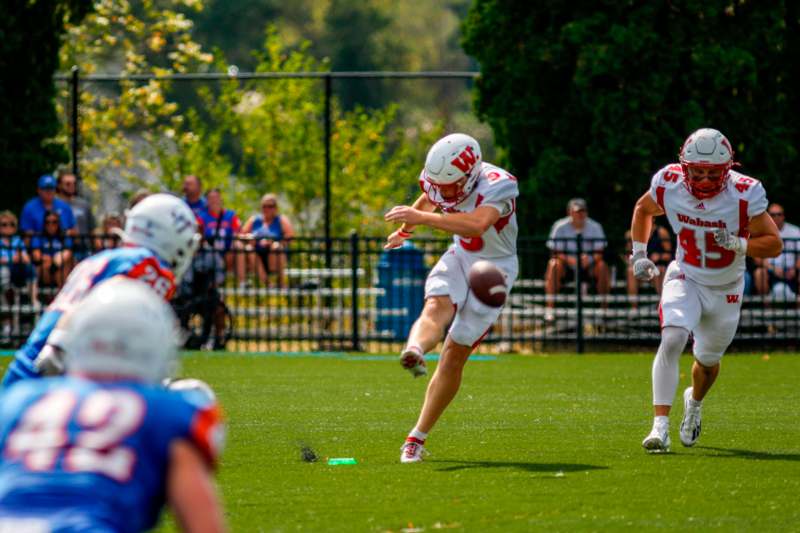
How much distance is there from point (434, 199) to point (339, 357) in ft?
29.4

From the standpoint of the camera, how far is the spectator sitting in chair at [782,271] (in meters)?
19.6

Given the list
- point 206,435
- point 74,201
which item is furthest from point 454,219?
point 74,201

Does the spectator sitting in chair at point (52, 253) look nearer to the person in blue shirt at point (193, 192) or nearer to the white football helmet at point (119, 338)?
the person in blue shirt at point (193, 192)

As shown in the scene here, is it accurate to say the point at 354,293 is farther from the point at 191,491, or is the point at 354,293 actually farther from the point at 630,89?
the point at 191,491

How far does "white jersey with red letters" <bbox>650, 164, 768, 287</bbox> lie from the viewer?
9.97 metres

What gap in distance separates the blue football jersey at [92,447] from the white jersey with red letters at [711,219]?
21.5ft

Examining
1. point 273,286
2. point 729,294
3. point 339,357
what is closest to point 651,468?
point 729,294

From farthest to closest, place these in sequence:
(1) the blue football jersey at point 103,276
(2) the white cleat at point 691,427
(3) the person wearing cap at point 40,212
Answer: (3) the person wearing cap at point 40,212, (2) the white cleat at point 691,427, (1) the blue football jersey at point 103,276

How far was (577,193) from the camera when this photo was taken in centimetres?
2130

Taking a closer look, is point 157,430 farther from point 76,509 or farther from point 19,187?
point 19,187

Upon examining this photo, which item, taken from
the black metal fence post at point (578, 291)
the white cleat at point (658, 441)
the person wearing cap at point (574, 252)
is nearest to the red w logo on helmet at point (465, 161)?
the white cleat at point (658, 441)

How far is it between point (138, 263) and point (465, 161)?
344 centimetres

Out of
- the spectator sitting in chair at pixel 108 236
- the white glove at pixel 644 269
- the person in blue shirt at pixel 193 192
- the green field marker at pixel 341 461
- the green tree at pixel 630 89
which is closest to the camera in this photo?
the green field marker at pixel 341 461

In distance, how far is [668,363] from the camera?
9.81m
